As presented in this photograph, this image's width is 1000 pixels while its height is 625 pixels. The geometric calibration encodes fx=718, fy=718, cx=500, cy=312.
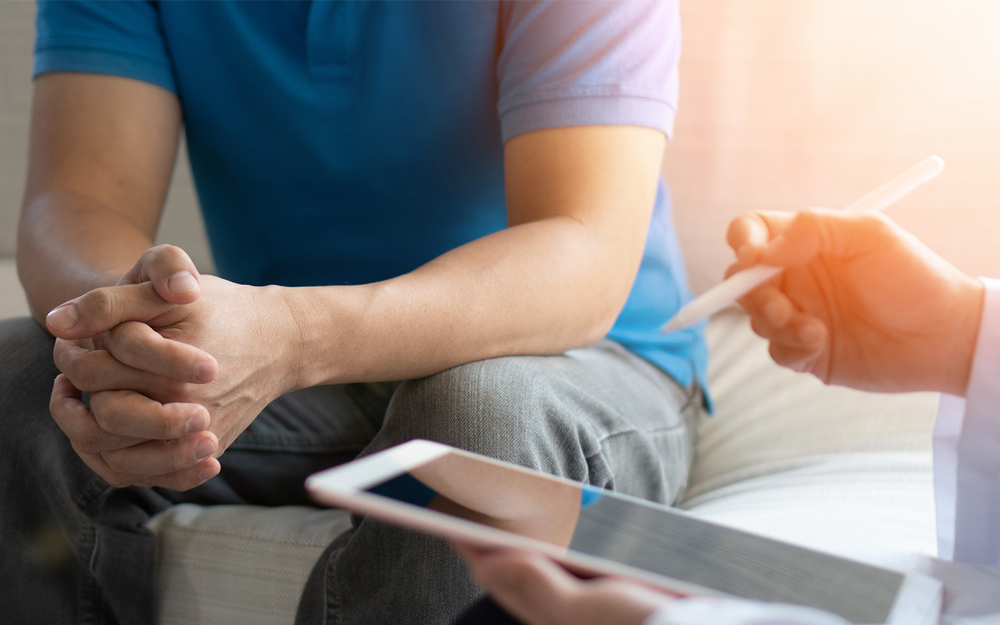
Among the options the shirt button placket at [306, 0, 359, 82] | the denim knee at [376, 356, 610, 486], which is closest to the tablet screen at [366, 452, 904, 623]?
the denim knee at [376, 356, 610, 486]

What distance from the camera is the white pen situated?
19.4 inches

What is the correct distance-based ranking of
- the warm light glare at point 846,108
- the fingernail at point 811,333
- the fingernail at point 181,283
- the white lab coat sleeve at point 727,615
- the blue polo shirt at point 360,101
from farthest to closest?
1. the warm light glare at point 846,108
2. the blue polo shirt at point 360,101
3. the fingernail at point 811,333
4. the fingernail at point 181,283
5. the white lab coat sleeve at point 727,615

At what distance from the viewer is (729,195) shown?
37.7 inches

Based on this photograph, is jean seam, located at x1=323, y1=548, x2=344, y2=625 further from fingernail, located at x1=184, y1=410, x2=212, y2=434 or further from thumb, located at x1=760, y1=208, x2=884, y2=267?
thumb, located at x1=760, y1=208, x2=884, y2=267

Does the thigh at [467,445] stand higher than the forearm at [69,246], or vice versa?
the forearm at [69,246]

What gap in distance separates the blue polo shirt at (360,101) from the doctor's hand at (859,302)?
18cm

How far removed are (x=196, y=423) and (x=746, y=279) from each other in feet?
1.26

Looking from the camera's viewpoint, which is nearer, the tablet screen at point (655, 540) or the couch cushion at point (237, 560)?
the tablet screen at point (655, 540)

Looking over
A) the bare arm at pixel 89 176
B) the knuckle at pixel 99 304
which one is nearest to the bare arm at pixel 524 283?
the knuckle at pixel 99 304

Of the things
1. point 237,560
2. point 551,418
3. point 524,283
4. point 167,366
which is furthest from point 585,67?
point 237,560

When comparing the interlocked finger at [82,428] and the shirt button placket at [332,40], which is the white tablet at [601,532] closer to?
the interlocked finger at [82,428]

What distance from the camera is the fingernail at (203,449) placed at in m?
0.46

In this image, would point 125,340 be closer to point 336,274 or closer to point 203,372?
point 203,372

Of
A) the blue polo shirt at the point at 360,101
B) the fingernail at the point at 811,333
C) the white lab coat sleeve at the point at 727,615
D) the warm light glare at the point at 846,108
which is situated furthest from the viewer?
the warm light glare at the point at 846,108
